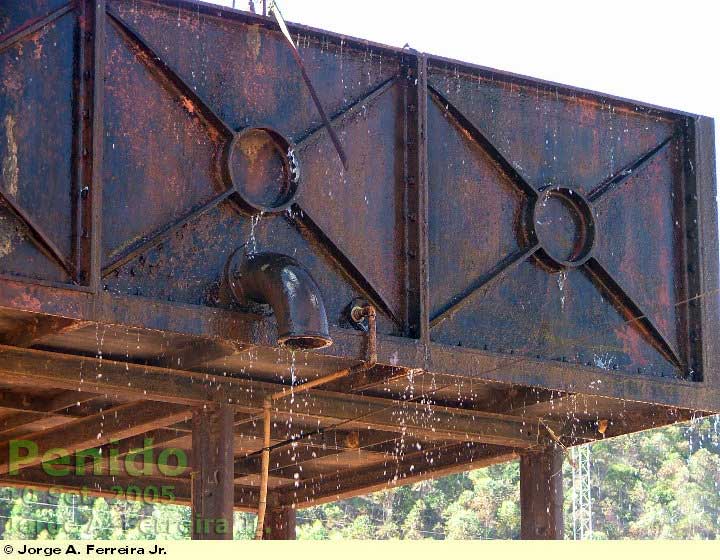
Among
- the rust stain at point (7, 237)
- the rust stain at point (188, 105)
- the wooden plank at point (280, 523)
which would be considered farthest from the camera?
the wooden plank at point (280, 523)

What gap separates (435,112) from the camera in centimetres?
1476

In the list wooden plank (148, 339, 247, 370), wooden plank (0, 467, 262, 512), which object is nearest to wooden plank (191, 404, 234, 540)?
wooden plank (148, 339, 247, 370)

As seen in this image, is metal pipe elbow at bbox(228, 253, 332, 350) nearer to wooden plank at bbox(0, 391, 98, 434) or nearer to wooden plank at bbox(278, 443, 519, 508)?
wooden plank at bbox(0, 391, 98, 434)

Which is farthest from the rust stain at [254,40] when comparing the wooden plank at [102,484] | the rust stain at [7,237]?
the wooden plank at [102,484]

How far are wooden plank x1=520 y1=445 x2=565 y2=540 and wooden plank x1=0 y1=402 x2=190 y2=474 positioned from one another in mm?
4782

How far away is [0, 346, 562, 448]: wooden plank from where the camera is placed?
45.8 feet

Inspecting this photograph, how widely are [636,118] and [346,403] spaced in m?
4.60

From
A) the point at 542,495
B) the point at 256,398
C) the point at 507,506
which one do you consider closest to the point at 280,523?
the point at 542,495

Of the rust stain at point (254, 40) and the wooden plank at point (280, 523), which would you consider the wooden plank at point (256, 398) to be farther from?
the wooden plank at point (280, 523)

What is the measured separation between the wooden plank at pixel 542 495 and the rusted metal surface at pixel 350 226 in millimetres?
377

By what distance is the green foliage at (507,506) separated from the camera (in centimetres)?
5369

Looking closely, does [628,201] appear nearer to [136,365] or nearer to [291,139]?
[291,139]

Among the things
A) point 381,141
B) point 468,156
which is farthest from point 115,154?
point 468,156

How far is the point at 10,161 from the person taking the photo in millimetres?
12188
